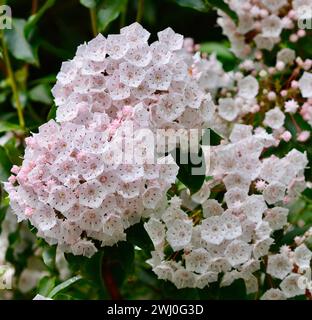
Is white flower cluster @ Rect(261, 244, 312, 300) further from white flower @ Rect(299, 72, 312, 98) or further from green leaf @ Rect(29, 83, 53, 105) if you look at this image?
green leaf @ Rect(29, 83, 53, 105)

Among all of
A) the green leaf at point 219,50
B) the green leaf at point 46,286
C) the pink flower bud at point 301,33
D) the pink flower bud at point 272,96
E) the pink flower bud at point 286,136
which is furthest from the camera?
the green leaf at point 219,50

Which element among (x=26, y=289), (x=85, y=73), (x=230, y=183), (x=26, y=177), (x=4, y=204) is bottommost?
(x=26, y=289)

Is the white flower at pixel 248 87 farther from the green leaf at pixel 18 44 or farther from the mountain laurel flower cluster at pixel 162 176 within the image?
the green leaf at pixel 18 44

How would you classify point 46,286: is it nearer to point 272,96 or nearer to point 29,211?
point 29,211

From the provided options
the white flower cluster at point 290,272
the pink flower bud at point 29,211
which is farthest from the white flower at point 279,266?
the pink flower bud at point 29,211

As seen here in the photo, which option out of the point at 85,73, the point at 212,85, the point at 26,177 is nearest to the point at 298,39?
the point at 212,85

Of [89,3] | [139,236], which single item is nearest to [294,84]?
[89,3]

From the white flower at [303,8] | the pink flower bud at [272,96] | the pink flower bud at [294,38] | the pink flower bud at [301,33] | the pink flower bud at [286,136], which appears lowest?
the pink flower bud at [286,136]

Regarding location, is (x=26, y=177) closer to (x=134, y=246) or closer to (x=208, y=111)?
(x=134, y=246)
